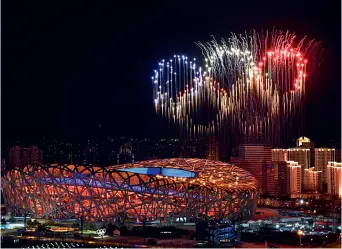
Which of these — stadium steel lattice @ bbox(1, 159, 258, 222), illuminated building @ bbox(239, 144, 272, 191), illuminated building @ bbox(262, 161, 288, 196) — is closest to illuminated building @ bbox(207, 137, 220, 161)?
illuminated building @ bbox(239, 144, 272, 191)

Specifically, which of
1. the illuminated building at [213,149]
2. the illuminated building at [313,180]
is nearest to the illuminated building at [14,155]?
the illuminated building at [213,149]

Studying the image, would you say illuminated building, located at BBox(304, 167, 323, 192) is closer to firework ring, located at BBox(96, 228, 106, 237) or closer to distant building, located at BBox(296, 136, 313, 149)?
distant building, located at BBox(296, 136, 313, 149)

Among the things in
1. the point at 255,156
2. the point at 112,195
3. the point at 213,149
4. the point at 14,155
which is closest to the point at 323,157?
the point at 255,156

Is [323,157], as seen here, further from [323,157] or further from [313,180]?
[313,180]

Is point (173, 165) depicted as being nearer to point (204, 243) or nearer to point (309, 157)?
point (204, 243)

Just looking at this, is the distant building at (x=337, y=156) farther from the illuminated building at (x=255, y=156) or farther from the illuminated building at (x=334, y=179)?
the illuminated building at (x=255, y=156)

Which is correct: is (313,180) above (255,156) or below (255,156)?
below
